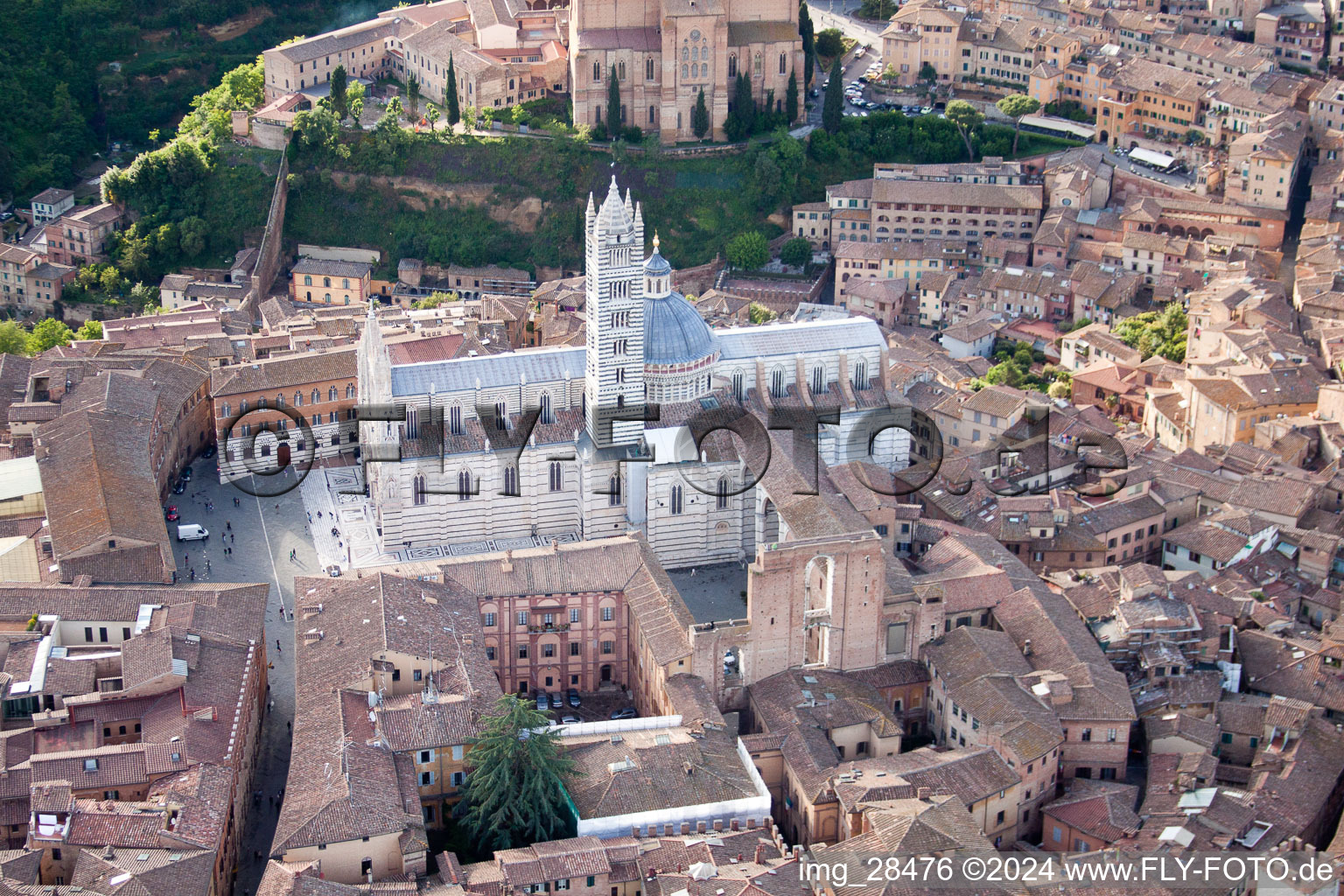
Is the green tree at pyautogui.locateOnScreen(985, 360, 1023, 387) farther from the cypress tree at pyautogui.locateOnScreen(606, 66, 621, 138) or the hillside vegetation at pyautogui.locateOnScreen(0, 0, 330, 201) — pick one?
the hillside vegetation at pyautogui.locateOnScreen(0, 0, 330, 201)

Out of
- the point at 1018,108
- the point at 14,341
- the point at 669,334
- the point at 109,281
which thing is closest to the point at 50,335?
the point at 14,341

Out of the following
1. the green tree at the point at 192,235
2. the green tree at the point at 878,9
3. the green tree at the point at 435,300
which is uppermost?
the green tree at the point at 878,9

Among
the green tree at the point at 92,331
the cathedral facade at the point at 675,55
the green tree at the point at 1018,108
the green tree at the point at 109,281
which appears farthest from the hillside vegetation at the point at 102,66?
the green tree at the point at 1018,108

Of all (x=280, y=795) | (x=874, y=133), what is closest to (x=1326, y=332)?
(x=874, y=133)

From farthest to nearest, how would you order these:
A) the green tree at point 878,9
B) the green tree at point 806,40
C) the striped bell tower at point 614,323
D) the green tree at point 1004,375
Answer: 1. the green tree at point 878,9
2. the green tree at point 806,40
3. the green tree at point 1004,375
4. the striped bell tower at point 614,323

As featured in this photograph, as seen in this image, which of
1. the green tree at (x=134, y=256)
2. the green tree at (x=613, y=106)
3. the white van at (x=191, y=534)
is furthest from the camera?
the green tree at (x=613, y=106)

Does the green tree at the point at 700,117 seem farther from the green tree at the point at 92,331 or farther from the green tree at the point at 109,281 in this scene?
the green tree at the point at 92,331

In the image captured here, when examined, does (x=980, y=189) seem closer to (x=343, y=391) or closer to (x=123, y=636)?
(x=343, y=391)
